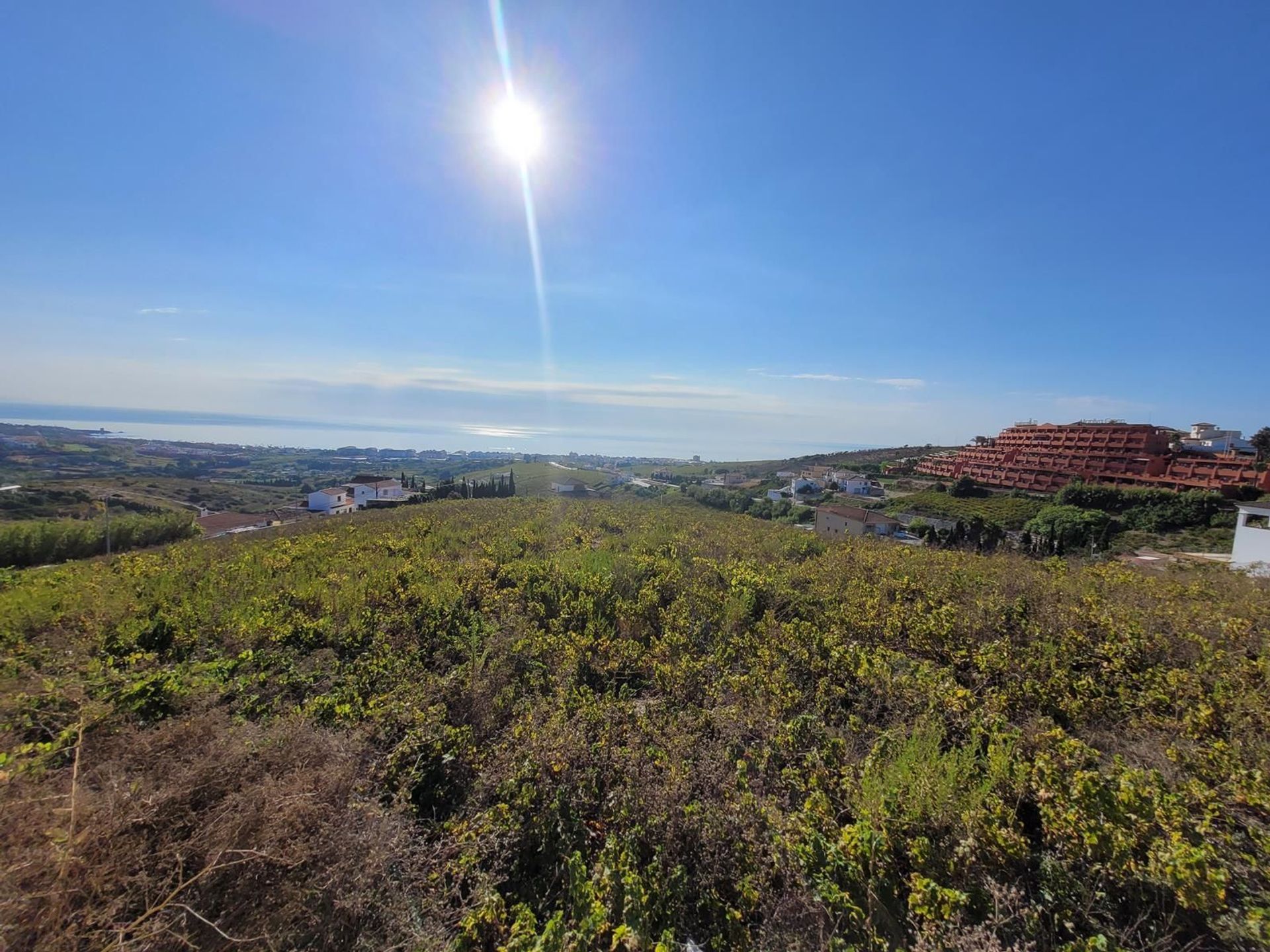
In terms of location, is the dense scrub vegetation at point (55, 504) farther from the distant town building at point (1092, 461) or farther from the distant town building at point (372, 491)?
the distant town building at point (1092, 461)

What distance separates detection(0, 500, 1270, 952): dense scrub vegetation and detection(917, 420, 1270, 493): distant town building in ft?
159

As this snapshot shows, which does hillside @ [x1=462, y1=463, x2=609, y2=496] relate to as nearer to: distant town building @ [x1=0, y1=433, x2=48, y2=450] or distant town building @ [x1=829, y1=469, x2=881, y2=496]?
distant town building @ [x1=829, y1=469, x2=881, y2=496]

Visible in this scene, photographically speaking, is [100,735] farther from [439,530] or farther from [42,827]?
[439,530]

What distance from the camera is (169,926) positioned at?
1.66 meters

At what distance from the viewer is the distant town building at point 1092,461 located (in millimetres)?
36750

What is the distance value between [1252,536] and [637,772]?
17734 mm

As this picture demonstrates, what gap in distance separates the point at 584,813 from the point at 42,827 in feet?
7.47

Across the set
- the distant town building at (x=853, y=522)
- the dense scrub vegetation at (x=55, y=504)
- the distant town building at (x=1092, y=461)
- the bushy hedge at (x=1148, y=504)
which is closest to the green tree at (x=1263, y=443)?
the distant town building at (x=1092, y=461)

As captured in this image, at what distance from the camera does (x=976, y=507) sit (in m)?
36.9

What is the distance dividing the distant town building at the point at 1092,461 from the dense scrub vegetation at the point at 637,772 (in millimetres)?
48576

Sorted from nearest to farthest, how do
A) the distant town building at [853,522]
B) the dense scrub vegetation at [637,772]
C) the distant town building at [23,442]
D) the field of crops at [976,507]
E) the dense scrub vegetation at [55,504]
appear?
1. the dense scrub vegetation at [637,772]
2. the dense scrub vegetation at [55,504]
3. the distant town building at [853,522]
4. the field of crops at [976,507]
5. the distant town building at [23,442]

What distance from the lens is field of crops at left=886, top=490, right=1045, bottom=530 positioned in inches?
1303

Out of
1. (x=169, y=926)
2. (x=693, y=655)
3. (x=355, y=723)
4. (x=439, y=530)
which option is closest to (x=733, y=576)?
(x=693, y=655)

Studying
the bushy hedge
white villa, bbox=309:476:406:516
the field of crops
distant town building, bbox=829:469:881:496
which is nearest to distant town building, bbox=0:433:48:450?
white villa, bbox=309:476:406:516
